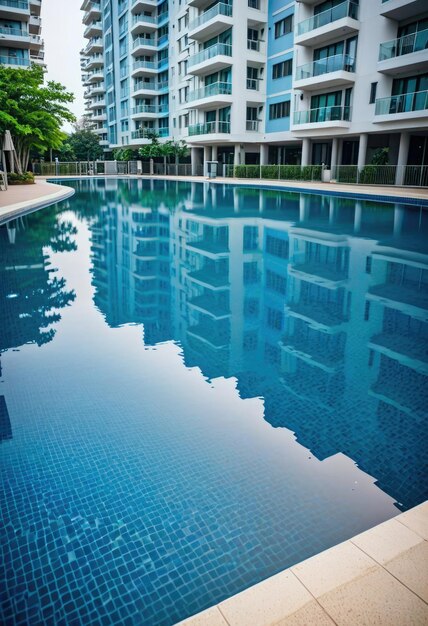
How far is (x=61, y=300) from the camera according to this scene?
7105mm

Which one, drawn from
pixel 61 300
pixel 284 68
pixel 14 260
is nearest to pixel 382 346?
pixel 61 300

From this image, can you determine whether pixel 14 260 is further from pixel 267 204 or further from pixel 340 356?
pixel 267 204

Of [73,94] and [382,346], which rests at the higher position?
[73,94]

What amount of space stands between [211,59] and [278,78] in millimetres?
5402

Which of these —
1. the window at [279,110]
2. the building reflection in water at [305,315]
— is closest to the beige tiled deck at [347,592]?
the building reflection in water at [305,315]

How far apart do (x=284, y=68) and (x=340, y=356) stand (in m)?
34.6

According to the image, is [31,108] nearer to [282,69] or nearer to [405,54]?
[282,69]

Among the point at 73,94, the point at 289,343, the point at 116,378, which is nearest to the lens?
the point at 116,378

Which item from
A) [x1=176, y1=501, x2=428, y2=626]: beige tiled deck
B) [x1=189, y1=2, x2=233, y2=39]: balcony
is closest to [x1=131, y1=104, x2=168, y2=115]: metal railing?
[x1=189, y1=2, x2=233, y2=39]: balcony

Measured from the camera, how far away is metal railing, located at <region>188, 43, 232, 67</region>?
111ft

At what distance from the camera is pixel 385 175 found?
25.2 meters

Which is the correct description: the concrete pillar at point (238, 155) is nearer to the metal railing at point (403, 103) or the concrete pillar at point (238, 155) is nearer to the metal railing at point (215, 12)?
the metal railing at point (215, 12)

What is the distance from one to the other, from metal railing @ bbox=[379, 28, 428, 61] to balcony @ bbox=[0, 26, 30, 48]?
125 ft

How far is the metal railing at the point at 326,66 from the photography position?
2645cm
